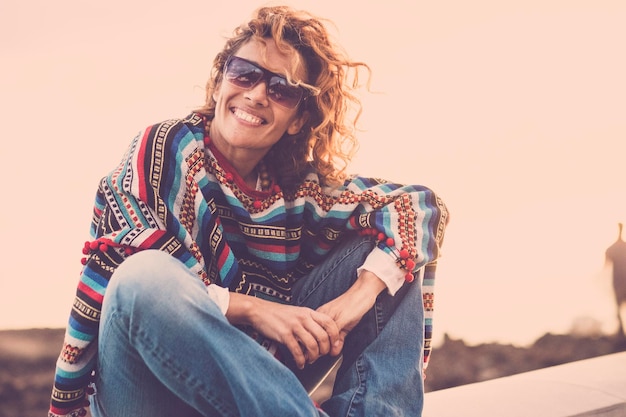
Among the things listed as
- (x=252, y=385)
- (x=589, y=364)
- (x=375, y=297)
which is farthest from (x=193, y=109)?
(x=589, y=364)

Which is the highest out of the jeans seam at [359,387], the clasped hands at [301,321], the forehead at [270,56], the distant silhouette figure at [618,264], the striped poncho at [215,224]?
the forehead at [270,56]

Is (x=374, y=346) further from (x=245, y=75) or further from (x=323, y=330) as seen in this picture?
(x=245, y=75)

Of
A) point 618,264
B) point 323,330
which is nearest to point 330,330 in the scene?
point 323,330

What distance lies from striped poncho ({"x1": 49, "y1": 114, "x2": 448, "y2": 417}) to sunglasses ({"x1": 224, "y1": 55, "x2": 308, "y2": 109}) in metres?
0.16

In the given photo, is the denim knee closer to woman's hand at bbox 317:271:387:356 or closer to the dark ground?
woman's hand at bbox 317:271:387:356

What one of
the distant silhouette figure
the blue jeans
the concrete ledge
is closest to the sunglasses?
the blue jeans

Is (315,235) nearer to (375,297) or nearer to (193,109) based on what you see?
(375,297)

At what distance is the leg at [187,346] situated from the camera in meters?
1.27

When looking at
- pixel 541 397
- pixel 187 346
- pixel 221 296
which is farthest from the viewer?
pixel 541 397

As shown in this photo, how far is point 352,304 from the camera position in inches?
68.3

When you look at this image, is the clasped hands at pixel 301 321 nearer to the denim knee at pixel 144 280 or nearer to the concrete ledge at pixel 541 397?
the denim knee at pixel 144 280

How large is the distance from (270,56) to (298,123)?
0.25m

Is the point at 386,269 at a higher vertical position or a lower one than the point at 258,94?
lower

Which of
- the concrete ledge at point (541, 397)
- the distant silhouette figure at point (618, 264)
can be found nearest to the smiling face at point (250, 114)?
the concrete ledge at point (541, 397)
